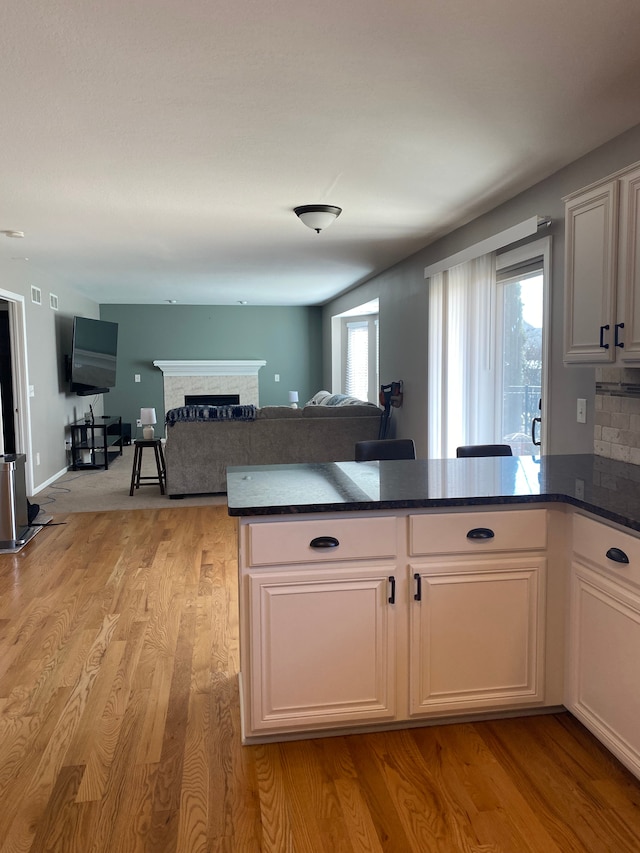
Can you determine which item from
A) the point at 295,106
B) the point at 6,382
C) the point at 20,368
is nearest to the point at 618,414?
the point at 295,106

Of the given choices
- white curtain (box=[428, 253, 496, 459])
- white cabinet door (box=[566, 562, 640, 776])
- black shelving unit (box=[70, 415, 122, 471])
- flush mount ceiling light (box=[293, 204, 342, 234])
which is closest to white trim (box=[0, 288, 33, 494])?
black shelving unit (box=[70, 415, 122, 471])

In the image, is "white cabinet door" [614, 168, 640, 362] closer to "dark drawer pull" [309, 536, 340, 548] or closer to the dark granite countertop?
the dark granite countertop

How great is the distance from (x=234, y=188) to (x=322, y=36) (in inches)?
73.2

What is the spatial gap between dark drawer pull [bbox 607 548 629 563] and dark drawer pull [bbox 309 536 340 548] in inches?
34.2

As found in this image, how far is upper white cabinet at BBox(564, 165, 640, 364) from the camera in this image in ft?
7.95

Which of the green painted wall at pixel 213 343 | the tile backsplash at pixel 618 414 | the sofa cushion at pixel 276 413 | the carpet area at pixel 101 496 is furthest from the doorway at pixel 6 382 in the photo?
the tile backsplash at pixel 618 414

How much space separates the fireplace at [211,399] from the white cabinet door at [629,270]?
30.2 feet

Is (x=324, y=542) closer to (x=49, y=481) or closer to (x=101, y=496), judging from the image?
(x=101, y=496)

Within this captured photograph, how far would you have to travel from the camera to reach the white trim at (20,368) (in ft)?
21.0

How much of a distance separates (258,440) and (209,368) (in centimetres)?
494

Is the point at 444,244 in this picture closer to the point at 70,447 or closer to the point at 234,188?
the point at 234,188

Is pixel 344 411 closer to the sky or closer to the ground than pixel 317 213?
closer to the ground

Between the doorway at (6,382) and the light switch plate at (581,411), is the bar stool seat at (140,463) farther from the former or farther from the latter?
the light switch plate at (581,411)

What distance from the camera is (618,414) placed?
3.06 m
